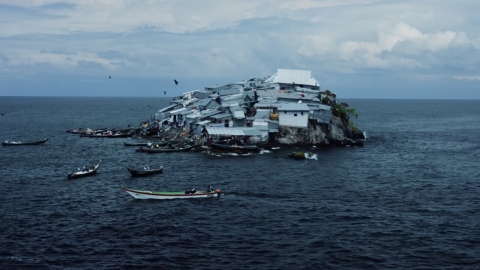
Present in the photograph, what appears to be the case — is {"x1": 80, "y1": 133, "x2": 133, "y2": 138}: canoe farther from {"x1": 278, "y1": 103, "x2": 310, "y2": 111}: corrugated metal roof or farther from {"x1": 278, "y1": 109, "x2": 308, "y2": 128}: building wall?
{"x1": 278, "y1": 103, "x2": 310, "y2": 111}: corrugated metal roof

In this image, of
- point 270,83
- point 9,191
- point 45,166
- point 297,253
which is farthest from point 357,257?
point 270,83

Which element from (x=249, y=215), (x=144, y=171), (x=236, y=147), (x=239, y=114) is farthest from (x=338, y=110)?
(x=249, y=215)

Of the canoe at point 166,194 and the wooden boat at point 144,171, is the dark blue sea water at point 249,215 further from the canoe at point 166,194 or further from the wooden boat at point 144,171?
the wooden boat at point 144,171

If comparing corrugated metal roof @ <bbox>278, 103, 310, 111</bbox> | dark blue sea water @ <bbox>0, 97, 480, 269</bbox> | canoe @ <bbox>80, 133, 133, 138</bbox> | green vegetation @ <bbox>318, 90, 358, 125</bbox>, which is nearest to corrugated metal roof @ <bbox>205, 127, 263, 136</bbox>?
corrugated metal roof @ <bbox>278, 103, 310, 111</bbox>

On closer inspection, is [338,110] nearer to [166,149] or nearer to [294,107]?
[294,107]

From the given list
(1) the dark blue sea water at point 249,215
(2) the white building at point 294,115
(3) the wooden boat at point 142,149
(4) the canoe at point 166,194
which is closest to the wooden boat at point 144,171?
(1) the dark blue sea water at point 249,215

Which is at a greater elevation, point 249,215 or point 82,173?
point 82,173
